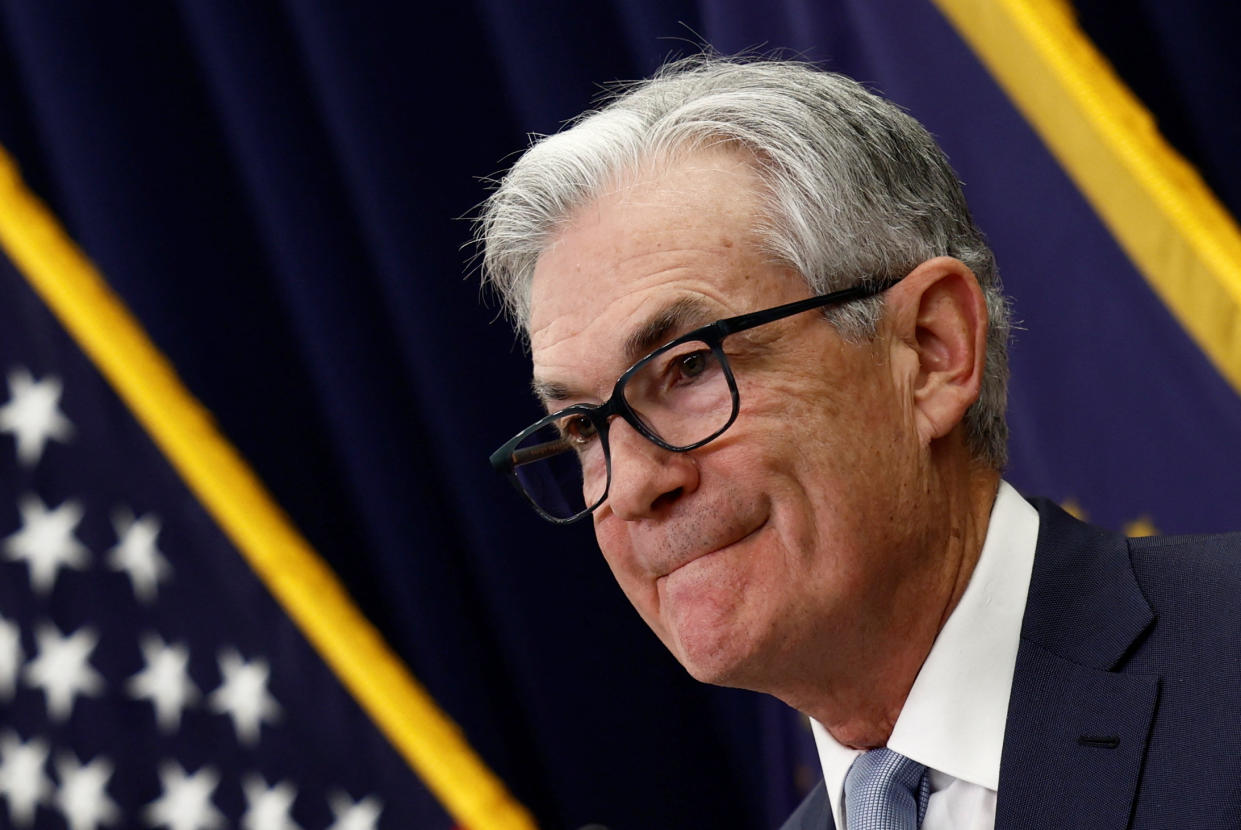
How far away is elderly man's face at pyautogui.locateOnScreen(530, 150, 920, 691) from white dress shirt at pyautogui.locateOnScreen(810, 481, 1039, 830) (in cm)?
7

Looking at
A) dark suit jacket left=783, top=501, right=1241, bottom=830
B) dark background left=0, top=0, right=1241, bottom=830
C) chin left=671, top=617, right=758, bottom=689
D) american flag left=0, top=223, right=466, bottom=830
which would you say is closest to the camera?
dark suit jacket left=783, top=501, right=1241, bottom=830

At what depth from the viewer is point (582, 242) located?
3.89 feet

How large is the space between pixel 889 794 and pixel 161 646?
121cm

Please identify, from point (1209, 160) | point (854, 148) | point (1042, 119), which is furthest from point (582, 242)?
point (1209, 160)

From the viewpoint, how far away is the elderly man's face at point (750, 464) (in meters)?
1.07

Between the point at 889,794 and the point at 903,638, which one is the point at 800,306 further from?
the point at 889,794

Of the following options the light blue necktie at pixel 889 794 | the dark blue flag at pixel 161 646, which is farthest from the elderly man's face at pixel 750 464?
the dark blue flag at pixel 161 646

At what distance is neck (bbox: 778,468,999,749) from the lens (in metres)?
1.12

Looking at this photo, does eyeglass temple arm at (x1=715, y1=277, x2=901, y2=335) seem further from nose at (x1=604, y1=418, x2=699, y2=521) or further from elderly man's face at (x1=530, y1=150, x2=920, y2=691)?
nose at (x1=604, y1=418, x2=699, y2=521)

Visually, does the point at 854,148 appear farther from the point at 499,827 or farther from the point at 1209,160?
the point at 499,827

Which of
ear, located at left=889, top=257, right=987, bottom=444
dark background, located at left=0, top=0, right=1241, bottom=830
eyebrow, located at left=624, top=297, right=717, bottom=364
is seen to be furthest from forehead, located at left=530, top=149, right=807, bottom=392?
dark background, located at left=0, top=0, right=1241, bottom=830

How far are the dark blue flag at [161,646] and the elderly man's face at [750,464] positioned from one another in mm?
902

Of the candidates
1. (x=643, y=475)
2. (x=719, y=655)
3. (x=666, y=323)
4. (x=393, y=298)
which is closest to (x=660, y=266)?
(x=666, y=323)

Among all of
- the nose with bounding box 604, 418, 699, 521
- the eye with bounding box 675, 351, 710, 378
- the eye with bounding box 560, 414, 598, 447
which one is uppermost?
the eye with bounding box 675, 351, 710, 378
